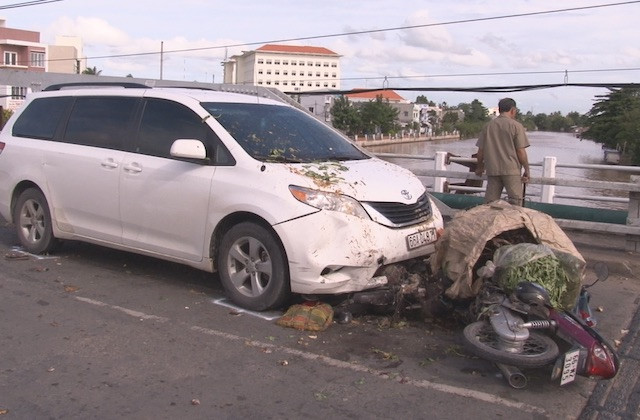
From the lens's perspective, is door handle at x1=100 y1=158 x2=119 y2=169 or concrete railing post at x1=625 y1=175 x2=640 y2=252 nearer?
door handle at x1=100 y1=158 x2=119 y2=169

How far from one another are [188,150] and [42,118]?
2.59 m

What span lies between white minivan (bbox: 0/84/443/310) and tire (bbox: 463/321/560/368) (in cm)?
107

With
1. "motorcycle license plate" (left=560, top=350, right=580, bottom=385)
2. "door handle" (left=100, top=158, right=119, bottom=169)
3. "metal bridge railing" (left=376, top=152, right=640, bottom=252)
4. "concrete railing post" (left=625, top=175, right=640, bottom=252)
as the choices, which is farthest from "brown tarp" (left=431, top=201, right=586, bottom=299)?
"door handle" (left=100, top=158, right=119, bottom=169)

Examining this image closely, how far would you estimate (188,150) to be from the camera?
217 inches

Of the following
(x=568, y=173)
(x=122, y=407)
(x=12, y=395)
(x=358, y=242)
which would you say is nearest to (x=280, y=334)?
(x=358, y=242)

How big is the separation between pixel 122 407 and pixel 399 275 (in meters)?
2.47

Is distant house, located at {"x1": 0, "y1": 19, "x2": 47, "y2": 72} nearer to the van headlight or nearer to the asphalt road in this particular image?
the asphalt road

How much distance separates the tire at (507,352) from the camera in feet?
13.0

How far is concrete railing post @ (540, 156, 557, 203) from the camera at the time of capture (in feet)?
27.9

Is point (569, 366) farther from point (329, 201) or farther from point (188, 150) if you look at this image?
point (188, 150)

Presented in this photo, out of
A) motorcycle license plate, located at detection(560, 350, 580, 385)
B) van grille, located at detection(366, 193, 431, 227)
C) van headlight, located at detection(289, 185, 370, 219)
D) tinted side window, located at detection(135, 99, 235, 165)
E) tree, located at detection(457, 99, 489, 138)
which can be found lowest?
motorcycle license plate, located at detection(560, 350, 580, 385)

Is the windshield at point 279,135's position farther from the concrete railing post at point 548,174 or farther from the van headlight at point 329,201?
the concrete railing post at point 548,174

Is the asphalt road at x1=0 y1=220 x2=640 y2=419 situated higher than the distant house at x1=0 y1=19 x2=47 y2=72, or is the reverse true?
the distant house at x1=0 y1=19 x2=47 y2=72

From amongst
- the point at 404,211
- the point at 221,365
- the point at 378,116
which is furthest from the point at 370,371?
the point at 378,116
